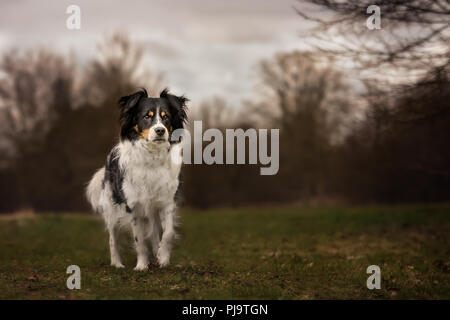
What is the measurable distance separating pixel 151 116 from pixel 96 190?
2221mm

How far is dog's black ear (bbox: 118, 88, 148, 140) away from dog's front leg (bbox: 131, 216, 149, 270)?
1.30m

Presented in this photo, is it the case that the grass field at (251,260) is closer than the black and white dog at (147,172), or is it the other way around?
the grass field at (251,260)

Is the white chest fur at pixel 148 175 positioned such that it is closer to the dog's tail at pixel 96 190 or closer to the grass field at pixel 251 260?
the grass field at pixel 251 260

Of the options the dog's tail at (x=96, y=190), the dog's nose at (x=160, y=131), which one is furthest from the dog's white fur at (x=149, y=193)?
the dog's tail at (x=96, y=190)

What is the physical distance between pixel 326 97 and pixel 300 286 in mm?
30586

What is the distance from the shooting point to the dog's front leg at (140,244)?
7.08 meters

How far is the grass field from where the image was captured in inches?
234

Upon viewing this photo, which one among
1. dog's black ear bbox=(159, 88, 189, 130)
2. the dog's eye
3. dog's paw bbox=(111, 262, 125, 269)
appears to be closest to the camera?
the dog's eye

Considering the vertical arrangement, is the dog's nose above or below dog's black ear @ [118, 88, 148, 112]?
below
